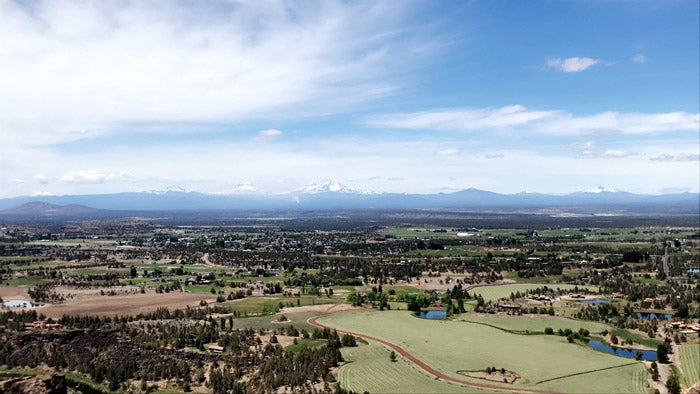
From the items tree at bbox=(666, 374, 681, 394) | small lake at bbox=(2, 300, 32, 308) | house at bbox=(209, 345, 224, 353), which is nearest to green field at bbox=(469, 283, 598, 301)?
tree at bbox=(666, 374, 681, 394)

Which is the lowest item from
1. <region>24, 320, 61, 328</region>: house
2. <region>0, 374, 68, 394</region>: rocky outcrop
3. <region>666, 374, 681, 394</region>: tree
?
<region>666, 374, 681, 394</region>: tree

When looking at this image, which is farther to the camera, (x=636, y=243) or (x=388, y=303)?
(x=636, y=243)

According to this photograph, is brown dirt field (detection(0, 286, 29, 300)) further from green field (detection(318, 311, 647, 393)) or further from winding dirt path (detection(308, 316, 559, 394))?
winding dirt path (detection(308, 316, 559, 394))

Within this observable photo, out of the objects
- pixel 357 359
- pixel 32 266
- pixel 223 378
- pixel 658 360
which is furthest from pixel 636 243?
pixel 32 266

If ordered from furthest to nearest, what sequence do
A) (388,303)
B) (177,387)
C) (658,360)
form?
(388,303) < (658,360) < (177,387)

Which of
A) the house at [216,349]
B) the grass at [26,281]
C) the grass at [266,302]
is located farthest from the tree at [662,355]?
the grass at [26,281]

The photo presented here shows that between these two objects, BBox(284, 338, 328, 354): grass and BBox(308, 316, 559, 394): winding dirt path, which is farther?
BBox(284, 338, 328, 354): grass

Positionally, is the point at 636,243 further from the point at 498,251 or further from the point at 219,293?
the point at 219,293
